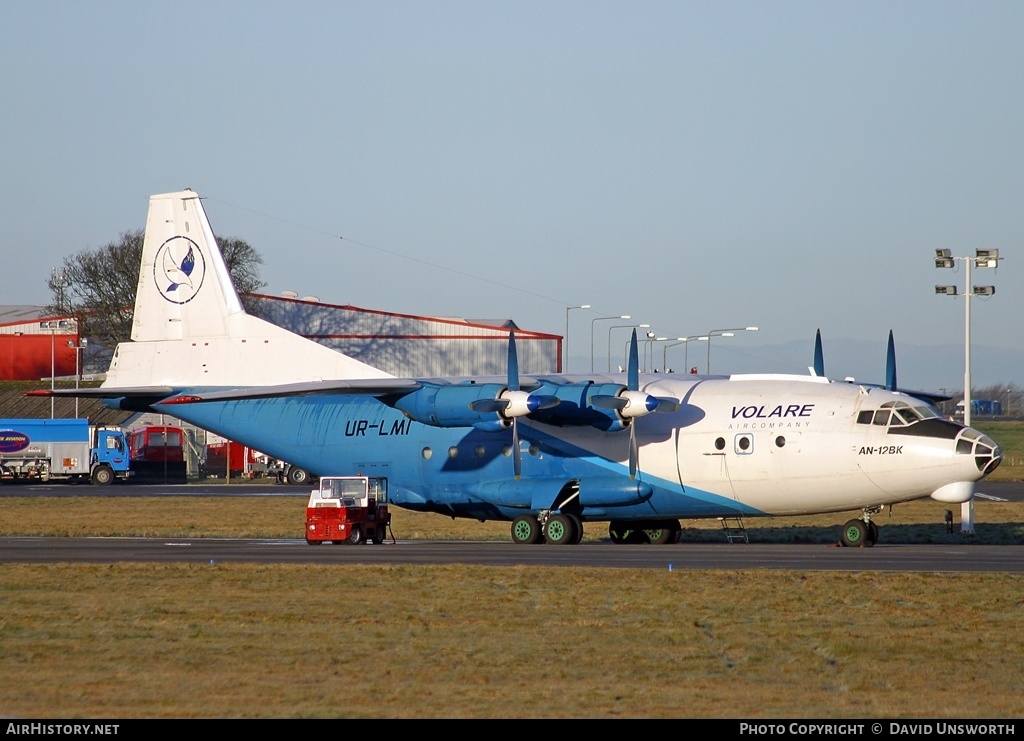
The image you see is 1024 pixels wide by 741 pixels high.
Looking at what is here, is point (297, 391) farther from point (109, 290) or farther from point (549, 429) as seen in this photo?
point (109, 290)

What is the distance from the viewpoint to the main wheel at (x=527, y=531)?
30.4m

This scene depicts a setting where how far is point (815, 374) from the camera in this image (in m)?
30.7

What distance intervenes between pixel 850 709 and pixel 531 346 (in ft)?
243

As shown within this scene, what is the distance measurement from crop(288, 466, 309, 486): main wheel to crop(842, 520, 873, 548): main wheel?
40685 mm

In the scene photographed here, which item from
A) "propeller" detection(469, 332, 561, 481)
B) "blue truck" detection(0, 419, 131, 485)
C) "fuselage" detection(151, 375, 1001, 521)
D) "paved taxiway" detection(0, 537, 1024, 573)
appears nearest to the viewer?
"paved taxiway" detection(0, 537, 1024, 573)

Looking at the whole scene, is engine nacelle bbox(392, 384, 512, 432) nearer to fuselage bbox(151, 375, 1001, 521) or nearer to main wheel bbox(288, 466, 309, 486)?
fuselage bbox(151, 375, 1001, 521)

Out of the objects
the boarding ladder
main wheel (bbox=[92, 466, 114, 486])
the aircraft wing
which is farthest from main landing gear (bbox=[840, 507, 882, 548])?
main wheel (bbox=[92, 466, 114, 486])

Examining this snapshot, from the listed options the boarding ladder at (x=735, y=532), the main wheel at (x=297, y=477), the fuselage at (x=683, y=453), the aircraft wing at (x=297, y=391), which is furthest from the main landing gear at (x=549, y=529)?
the main wheel at (x=297, y=477)

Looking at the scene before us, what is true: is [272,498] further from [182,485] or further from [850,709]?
[850,709]

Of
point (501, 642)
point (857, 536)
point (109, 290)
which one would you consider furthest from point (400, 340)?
point (501, 642)

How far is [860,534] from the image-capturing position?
28344 millimetres

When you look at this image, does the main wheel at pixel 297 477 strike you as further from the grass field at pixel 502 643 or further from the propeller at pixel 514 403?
the grass field at pixel 502 643

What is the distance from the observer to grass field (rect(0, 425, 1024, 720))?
36.3ft

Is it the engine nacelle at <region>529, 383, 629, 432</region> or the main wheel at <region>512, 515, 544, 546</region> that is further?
the main wheel at <region>512, 515, 544, 546</region>
